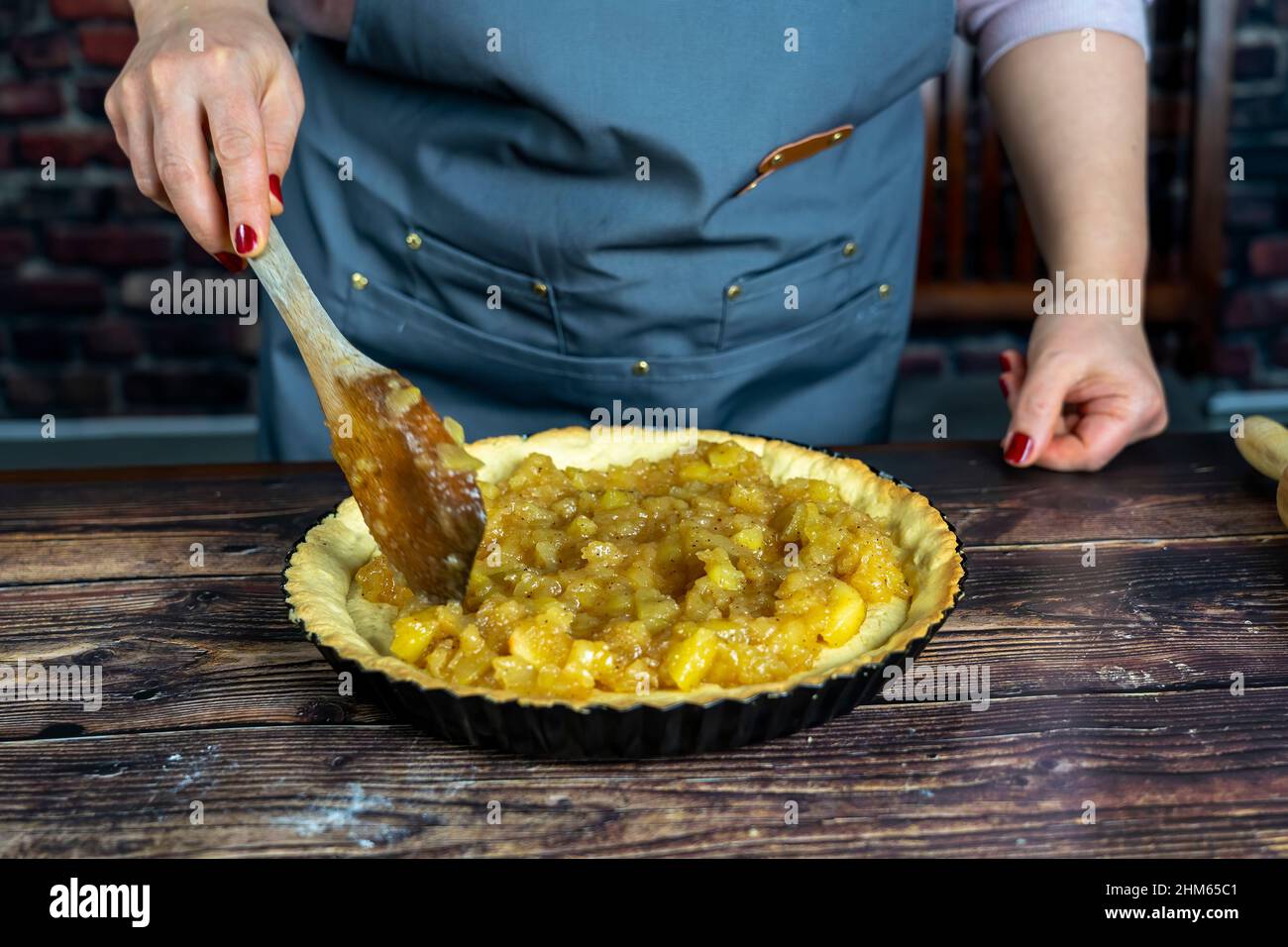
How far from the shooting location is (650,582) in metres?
1.26

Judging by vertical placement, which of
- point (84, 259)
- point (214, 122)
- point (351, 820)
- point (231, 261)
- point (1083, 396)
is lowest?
point (351, 820)

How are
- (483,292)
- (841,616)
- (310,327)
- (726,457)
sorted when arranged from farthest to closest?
(483,292) → (726,457) → (310,327) → (841,616)

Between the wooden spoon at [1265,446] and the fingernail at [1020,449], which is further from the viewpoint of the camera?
the fingernail at [1020,449]

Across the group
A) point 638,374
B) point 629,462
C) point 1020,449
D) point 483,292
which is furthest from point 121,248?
point 1020,449

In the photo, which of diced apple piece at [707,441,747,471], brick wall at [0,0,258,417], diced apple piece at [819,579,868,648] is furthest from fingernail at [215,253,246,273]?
brick wall at [0,0,258,417]

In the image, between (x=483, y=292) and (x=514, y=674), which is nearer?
(x=514, y=674)

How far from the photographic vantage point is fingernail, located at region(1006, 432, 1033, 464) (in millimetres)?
1803

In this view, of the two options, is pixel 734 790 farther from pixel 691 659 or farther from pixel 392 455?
pixel 392 455

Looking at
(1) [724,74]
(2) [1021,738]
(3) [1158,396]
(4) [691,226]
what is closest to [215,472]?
(4) [691,226]

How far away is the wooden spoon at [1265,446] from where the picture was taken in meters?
1.68

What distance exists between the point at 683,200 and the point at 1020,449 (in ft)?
2.04

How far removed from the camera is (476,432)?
79.4 inches

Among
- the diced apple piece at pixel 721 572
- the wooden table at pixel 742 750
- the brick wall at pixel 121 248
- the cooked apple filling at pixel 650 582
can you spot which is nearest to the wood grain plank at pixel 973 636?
the wooden table at pixel 742 750

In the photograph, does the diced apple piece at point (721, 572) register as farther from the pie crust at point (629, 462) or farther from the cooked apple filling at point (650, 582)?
the pie crust at point (629, 462)
